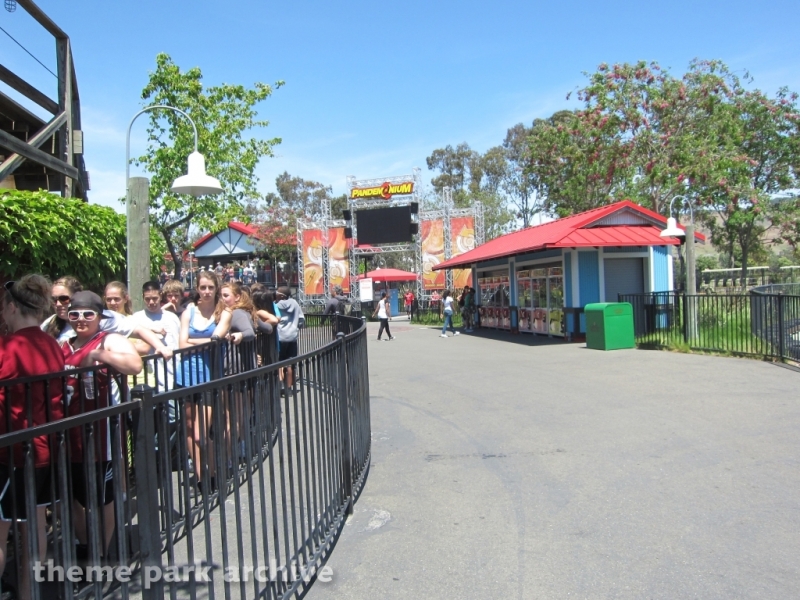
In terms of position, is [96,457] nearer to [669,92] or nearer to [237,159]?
A: [237,159]

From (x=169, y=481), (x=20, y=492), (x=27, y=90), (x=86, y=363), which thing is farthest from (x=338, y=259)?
(x=20, y=492)

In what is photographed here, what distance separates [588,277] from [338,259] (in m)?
22.8

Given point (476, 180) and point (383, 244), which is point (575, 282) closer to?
point (383, 244)

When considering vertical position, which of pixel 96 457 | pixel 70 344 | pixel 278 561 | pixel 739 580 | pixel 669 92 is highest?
pixel 669 92

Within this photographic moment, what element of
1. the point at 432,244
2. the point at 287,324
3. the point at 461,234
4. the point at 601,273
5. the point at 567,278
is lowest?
the point at 287,324

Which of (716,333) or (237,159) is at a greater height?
(237,159)

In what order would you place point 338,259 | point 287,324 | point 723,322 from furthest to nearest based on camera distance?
1. point 338,259
2. point 723,322
3. point 287,324

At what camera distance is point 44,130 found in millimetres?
10070

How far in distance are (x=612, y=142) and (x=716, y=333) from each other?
15118 mm

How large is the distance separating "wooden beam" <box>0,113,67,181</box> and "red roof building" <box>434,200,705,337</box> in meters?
12.0

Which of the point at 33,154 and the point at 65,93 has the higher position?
the point at 65,93

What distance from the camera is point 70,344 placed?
4430 mm

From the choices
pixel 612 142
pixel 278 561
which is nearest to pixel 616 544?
pixel 278 561

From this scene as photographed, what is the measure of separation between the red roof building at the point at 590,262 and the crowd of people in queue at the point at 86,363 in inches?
507
